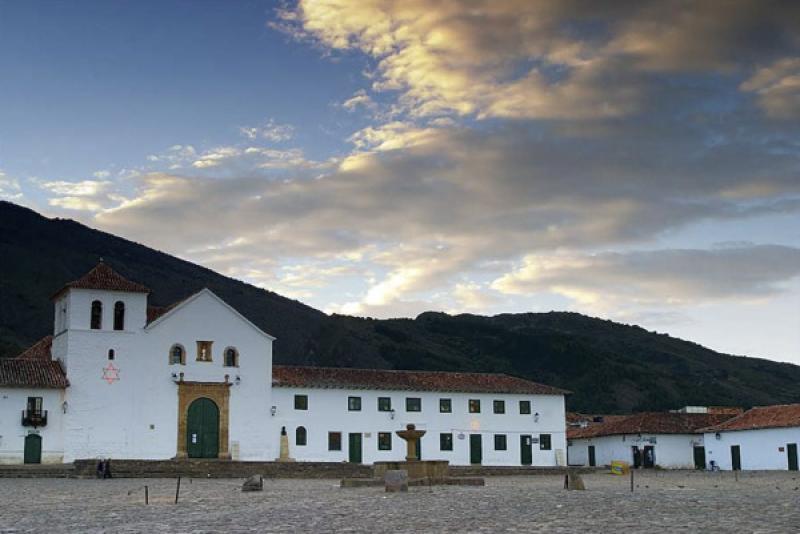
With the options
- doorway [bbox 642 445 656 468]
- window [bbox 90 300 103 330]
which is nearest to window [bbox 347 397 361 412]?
window [bbox 90 300 103 330]

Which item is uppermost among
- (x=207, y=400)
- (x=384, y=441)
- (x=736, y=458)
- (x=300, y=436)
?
(x=207, y=400)

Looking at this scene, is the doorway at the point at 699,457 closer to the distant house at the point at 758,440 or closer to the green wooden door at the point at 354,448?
the distant house at the point at 758,440

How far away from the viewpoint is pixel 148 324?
47156 millimetres

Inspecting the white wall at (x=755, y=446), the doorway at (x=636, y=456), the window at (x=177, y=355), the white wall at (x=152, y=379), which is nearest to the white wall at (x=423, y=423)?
the white wall at (x=152, y=379)

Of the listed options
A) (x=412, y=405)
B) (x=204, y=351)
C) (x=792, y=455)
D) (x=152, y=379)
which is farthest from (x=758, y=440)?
(x=152, y=379)

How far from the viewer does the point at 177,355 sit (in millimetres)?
47625

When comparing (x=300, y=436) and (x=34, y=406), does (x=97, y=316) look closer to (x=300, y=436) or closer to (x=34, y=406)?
(x=34, y=406)

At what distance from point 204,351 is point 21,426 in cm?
877

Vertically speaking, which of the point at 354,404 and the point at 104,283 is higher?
the point at 104,283

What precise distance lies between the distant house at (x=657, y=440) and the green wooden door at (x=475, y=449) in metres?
10.5

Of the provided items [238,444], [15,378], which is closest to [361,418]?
[238,444]

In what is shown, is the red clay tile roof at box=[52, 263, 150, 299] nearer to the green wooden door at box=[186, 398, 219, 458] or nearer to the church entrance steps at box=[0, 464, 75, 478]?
the green wooden door at box=[186, 398, 219, 458]

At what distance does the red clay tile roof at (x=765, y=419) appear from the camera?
51.8m

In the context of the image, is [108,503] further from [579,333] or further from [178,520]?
[579,333]
